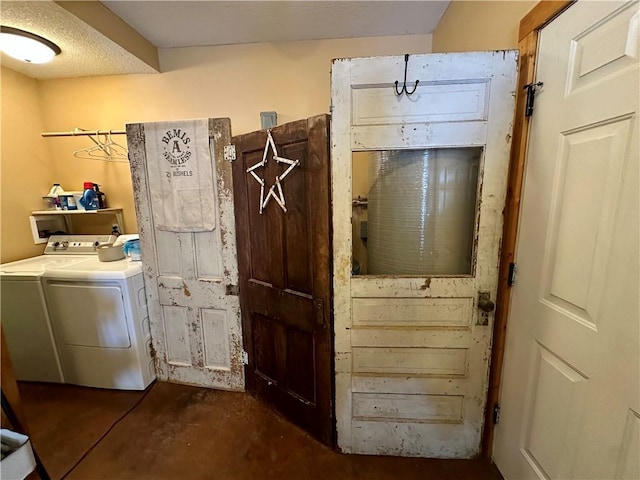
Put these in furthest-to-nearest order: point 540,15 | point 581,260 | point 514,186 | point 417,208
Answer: point 417,208 → point 514,186 → point 540,15 → point 581,260

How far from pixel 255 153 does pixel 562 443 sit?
6.39ft

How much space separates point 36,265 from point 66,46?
5.48ft

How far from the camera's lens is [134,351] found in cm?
196

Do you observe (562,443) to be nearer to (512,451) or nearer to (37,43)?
(512,451)

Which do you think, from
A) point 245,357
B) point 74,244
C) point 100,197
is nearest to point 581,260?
point 245,357

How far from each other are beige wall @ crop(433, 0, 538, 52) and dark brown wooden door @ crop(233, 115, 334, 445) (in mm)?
947

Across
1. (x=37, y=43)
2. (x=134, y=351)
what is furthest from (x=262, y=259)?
(x=37, y=43)

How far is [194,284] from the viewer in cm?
195

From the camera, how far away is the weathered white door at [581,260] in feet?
2.51

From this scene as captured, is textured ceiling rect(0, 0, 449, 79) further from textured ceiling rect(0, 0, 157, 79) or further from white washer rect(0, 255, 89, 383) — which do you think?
white washer rect(0, 255, 89, 383)

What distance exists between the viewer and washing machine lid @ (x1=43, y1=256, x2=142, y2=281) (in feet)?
6.06

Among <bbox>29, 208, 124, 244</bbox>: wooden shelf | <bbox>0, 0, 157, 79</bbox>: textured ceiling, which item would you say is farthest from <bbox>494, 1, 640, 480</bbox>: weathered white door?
<bbox>29, 208, 124, 244</bbox>: wooden shelf

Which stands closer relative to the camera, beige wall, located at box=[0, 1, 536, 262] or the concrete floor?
the concrete floor

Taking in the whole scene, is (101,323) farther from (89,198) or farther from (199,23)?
(199,23)
